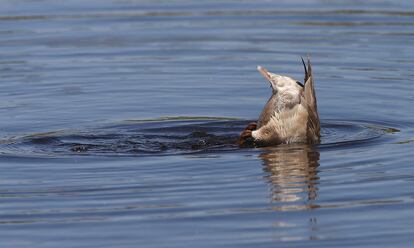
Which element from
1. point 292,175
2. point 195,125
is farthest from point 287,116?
point 195,125

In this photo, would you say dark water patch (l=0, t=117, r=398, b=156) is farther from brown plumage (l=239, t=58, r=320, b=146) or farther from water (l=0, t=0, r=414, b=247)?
brown plumage (l=239, t=58, r=320, b=146)

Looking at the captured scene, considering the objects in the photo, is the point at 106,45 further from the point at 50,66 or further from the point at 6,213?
the point at 6,213

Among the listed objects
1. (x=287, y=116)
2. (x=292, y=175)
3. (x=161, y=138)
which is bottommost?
(x=292, y=175)

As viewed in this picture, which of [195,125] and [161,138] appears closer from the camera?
[161,138]

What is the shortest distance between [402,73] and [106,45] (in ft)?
14.5

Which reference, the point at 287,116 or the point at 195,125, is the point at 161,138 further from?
the point at 287,116

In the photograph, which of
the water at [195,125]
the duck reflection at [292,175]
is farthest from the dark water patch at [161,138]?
the duck reflection at [292,175]

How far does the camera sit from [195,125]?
1191 cm

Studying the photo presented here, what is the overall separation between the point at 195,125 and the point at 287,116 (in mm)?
1332

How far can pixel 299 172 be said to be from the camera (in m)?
9.92

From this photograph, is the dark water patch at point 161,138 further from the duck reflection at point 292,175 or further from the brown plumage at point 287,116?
the duck reflection at point 292,175

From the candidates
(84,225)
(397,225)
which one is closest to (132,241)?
(84,225)

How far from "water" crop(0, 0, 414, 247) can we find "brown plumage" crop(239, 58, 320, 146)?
15 centimetres

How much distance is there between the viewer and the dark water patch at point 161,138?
35.4 ft
